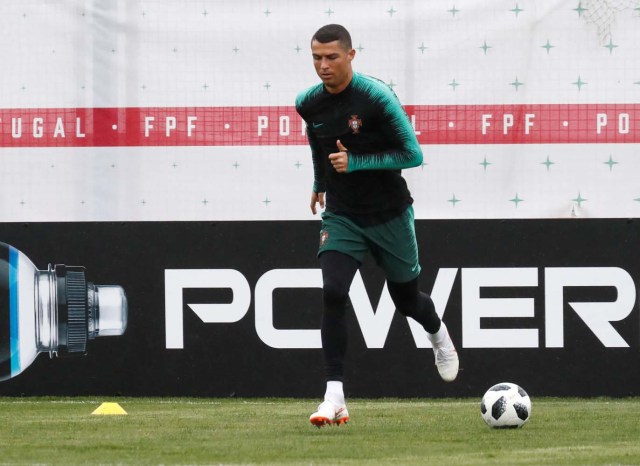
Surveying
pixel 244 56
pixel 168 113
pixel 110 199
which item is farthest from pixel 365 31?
pixel 110 199

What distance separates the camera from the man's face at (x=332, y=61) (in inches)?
266

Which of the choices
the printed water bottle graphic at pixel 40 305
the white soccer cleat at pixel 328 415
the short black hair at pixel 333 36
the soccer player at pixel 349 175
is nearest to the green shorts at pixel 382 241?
the soccer player at pixel 349 175

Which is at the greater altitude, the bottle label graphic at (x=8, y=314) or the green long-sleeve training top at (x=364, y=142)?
the green long-sleeve training top at (x=364, y=142)

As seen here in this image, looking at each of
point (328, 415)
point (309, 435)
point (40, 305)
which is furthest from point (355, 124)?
point (40, 305)

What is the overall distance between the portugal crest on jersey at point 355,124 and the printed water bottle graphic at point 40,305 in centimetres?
319

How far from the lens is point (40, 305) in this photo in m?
9.73

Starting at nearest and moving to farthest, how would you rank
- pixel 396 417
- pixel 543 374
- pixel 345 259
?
pixel 345 259
pixel 396 417
pixel 543 374

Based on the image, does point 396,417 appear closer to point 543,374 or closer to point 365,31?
point 543,374

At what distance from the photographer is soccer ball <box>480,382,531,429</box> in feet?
22.5

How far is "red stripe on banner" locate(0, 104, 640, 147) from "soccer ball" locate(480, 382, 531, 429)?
294 centimetres

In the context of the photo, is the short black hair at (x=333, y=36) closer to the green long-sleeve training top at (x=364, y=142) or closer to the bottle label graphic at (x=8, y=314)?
the green long-sleeve training top at (x=364, y=142)

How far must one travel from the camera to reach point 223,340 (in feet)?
31.4

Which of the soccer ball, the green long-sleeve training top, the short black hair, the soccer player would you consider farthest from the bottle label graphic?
the soccer ball

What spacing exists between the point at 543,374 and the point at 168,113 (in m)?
3.13
